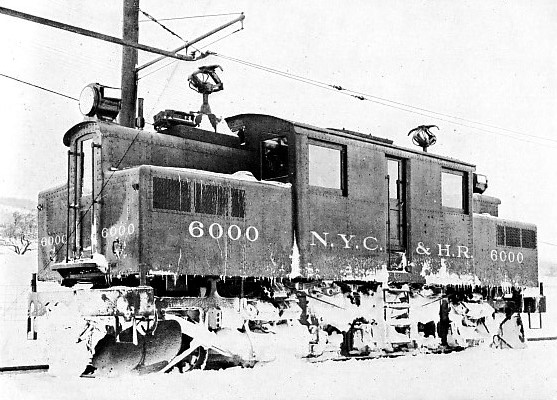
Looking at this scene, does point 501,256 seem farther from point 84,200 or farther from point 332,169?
point 84,200

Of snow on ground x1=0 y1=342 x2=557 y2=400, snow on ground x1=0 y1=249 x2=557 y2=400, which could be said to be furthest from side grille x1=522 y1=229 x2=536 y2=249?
snow on ground x1=0 y1=342 x2=557 y2=400

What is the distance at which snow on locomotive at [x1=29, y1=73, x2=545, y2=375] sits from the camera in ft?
30.7

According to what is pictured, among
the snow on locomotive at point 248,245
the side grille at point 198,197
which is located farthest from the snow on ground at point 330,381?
the side grille at point 198,197

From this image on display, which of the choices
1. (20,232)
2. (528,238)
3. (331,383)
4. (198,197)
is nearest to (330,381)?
(331,383)

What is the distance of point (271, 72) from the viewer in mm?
17016

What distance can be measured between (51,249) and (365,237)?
4.83 meters

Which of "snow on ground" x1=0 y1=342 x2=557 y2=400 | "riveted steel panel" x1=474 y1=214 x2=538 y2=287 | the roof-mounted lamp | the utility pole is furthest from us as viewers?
the utility pole

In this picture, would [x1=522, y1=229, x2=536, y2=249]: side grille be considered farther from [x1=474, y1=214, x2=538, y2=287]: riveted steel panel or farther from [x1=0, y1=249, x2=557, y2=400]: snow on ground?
[x1=0, y1=249, x2=557, y2=400]: snow on ground

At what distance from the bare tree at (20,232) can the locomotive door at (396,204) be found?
9292mm

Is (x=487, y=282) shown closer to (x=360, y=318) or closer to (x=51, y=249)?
(x=360, y=318)

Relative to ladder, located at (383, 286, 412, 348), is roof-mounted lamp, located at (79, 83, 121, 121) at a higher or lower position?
higher

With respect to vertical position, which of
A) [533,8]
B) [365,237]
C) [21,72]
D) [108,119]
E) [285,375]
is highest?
[533,8]

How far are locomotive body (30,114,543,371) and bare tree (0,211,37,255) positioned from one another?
6.73 m

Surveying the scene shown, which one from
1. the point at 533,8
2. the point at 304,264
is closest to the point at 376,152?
the point at 304,264
